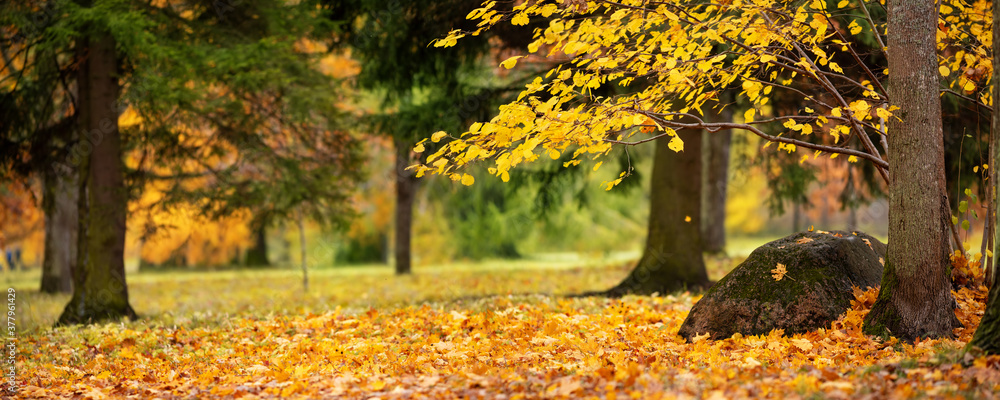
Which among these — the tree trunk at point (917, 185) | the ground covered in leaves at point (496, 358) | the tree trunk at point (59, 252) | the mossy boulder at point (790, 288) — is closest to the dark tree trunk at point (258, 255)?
the tree trunk at point (59, 252)

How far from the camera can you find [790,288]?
529cm

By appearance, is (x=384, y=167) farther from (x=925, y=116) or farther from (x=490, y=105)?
(x=925, y=116)

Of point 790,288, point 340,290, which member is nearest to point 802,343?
point 790,288

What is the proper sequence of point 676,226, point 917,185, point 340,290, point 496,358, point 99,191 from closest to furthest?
1. point 917,185
2. point 496,358
3. point 99,191
4. point 676,226
5. point 340,290

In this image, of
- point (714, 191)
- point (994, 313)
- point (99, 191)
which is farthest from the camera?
point (714, 191)

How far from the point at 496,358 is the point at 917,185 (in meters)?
3.11

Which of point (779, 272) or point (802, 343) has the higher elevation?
point (779, 272)

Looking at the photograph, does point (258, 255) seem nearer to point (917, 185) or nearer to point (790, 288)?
point (790, 288)

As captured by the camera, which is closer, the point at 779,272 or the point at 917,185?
the point at 917,185

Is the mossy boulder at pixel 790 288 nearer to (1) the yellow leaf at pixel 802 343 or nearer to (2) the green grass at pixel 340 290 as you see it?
(1) the yellow leaf at pixel 802 343

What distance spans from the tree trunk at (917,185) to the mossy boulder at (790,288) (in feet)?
1.92

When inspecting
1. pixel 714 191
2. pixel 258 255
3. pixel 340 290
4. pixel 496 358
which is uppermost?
pixel 714 191

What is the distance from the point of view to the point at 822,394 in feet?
10.7

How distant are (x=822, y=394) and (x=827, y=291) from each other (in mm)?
2220
